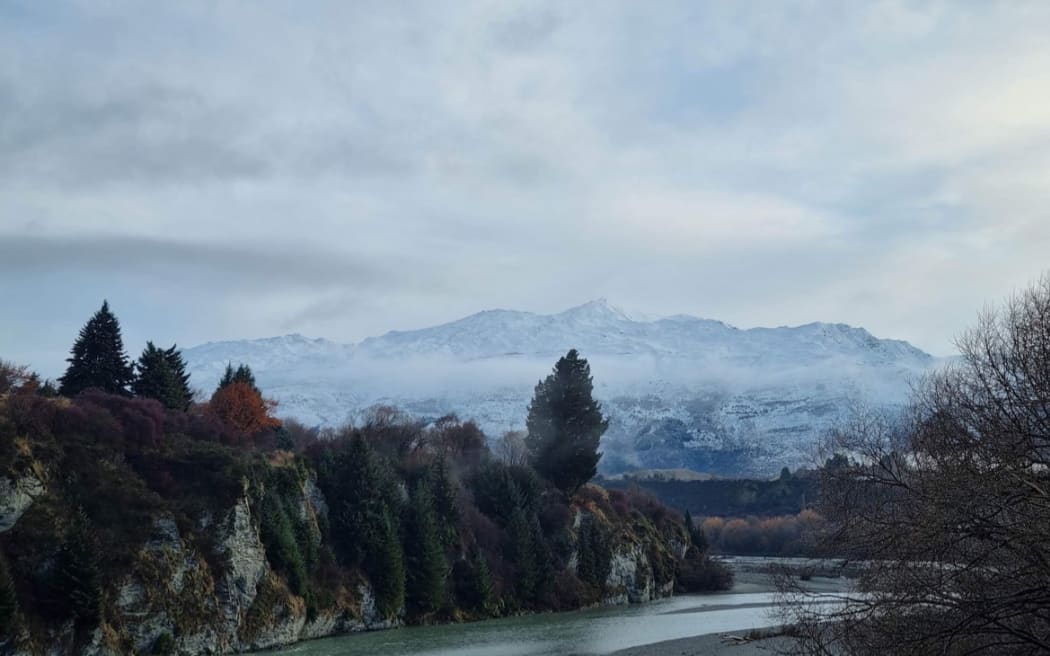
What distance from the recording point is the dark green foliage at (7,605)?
4056cm

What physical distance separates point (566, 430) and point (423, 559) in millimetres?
31649

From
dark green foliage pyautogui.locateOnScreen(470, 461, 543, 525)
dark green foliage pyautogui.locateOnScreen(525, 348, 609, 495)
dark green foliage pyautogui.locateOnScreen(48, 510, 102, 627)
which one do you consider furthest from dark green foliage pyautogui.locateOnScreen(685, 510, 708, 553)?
dark green foliage pyautogui.locateOnScreen(48, 510, 102, 627)

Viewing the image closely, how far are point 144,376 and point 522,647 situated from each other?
3673 centimetres

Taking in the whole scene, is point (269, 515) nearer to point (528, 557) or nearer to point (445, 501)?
point (445, 501)

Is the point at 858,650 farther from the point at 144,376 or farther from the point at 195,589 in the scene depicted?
the point at 144,376

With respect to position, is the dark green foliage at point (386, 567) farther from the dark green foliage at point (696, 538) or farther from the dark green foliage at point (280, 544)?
the dark green foliage at point (696, 538)

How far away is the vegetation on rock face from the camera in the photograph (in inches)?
1859

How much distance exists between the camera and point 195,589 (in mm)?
52156

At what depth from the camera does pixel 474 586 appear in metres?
77.4

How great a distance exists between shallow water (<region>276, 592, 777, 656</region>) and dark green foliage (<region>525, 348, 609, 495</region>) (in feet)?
51.7

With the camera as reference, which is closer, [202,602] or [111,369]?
[202,602]

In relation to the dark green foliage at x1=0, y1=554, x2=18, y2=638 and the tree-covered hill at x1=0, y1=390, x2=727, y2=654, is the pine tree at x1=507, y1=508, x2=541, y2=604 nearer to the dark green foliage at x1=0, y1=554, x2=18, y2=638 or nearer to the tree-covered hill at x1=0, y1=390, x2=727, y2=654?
the tree-covered hill at x1=0, y1=390, x2=727, y2=654

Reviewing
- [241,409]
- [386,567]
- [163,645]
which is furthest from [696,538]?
[163,645]

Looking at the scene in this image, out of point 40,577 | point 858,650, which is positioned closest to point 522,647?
point 40,577
